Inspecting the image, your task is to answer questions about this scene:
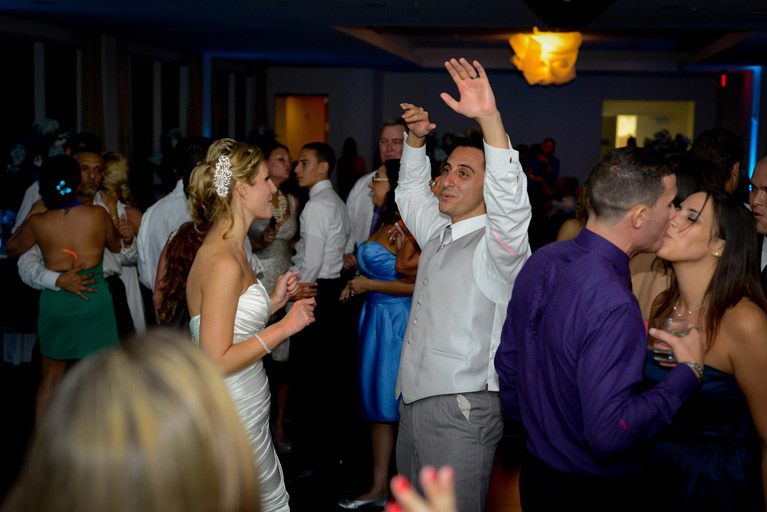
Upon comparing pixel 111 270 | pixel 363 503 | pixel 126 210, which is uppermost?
pixel 126 210

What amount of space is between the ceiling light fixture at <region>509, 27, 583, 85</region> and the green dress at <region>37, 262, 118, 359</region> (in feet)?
25.8

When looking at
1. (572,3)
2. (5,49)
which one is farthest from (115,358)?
(5,49)

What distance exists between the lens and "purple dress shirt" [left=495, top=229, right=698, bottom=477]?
1535mm

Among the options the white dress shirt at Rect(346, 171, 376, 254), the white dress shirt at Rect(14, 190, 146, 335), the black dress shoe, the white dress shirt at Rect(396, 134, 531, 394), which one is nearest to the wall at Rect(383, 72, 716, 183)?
the white dress shirt at Rect(346, 171, 376, 254)

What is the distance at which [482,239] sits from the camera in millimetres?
2221

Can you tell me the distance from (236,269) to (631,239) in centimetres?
112

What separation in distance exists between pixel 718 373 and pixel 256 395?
53.7 inches

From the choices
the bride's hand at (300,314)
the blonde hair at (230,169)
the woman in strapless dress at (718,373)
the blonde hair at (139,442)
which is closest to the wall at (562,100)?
the blonde hair at (230,169)

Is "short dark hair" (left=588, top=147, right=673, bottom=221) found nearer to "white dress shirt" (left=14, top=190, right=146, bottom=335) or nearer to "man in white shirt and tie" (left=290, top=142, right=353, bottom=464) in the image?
"white dress shirt" (left=14, top=190, right=146, bottom=335)

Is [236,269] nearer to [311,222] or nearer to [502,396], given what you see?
[502,396]

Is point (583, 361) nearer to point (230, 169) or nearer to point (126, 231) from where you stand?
point (230, 169)

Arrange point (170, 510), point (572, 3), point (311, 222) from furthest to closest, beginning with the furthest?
1. point (572, 3)
2. point (311, 222)
3. point (170, 510)

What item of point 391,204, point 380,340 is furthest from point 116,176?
point 380,340

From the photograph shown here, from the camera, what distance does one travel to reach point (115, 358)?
29.9 inches
